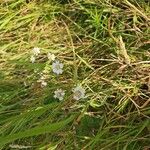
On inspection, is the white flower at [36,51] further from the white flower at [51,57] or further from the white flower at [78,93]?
the white flower at [78,93]

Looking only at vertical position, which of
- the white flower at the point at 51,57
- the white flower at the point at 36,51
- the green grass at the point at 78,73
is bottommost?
the green grass at the point at 78,73

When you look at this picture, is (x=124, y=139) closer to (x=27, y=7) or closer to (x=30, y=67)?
(x=30, y=67)

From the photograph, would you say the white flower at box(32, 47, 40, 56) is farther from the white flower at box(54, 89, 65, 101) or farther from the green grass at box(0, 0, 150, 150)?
the white flower at box(54, 89, 65, 101)

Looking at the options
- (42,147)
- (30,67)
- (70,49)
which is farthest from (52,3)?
(42,147)

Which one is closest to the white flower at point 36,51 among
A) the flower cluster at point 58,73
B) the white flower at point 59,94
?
the flower cluster at point 58,73

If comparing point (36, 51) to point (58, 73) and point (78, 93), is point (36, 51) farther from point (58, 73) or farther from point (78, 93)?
point (78, 93)

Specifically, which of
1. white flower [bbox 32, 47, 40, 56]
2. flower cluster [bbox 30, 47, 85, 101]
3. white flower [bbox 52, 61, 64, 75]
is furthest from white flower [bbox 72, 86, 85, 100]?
white flower [bbox 32, 47, 40, 56]

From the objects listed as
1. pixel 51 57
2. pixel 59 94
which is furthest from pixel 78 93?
pixel 51 57

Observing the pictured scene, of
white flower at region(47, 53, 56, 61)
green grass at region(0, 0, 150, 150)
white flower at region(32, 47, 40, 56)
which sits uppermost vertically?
white flower at region(32, 47, 40, 56)
